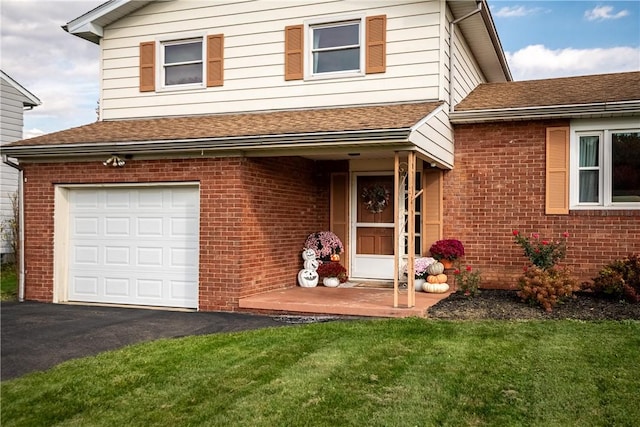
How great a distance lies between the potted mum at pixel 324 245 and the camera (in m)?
11.9

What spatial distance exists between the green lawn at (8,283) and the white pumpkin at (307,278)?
18.1 ft

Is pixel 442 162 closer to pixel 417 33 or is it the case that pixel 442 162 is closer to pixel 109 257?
pixel 417 33

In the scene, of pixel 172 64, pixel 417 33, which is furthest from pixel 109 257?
pixel 417 33

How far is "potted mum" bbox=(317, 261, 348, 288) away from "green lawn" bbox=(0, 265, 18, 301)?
5.95 metres

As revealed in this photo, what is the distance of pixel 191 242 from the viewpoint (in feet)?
33.8

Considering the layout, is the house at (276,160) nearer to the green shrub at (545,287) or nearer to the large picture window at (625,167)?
the large picture window at (625,167)

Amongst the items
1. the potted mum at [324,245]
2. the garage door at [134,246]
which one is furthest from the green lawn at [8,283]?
the potted mum at [324,245]

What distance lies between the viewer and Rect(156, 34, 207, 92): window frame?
40.1ft

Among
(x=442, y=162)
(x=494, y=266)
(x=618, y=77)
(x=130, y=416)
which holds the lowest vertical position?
(x=130, y=416)

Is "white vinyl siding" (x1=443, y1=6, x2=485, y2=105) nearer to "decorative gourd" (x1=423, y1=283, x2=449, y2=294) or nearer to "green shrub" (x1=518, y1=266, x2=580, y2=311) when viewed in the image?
"decorative gourd" (x1=423, y1=283, x2=449, y2=294)

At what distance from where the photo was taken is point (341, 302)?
9352 mm

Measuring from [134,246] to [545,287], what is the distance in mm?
6927

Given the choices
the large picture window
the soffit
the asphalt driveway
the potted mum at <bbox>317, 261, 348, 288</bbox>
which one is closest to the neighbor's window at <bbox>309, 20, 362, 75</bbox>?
the soffit

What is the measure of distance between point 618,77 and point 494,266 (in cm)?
461
